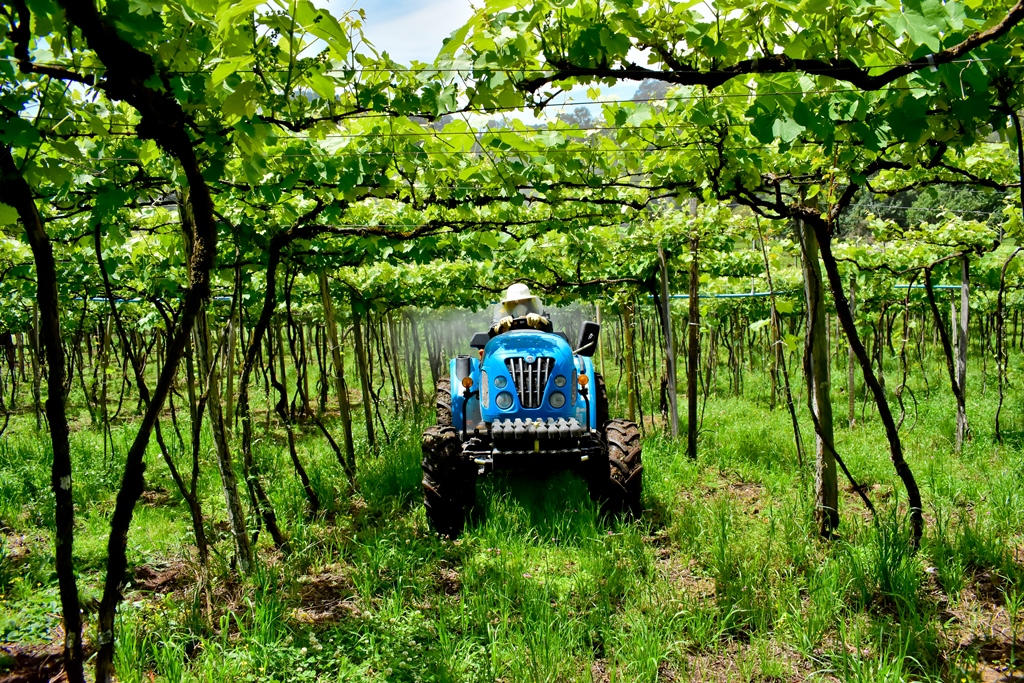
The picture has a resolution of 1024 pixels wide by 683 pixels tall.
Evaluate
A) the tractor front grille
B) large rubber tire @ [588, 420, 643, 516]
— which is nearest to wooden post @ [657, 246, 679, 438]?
large rubber tire @ [588, 420, 643, 516]

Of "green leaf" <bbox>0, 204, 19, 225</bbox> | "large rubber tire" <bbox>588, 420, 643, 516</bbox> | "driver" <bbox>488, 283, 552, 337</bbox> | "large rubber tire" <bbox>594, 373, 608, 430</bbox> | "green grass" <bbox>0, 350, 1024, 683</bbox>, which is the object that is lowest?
"green grass" <bbox>0, 350, 1024, 683</bbox>

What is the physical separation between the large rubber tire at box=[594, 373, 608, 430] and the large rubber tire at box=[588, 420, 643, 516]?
0.32 metres

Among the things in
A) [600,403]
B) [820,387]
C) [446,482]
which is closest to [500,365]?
[446,482]

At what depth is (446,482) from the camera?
4.68 m

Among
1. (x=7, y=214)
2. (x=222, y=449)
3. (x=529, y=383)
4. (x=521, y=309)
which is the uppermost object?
(x=7, y=214)

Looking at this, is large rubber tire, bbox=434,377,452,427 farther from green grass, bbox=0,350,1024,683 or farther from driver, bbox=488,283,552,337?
driver, bbox=488,283,552,337

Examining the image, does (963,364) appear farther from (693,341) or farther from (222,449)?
(222,449)

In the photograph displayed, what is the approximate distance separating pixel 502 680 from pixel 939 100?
3043 mm

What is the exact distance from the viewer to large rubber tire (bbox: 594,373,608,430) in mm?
5320

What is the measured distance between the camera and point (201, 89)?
2252 mm

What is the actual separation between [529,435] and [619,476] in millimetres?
753

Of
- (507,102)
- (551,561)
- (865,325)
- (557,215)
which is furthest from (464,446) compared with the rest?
(865,325)

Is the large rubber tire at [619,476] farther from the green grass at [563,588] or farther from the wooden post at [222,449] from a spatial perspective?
the wooden post at [222,449]

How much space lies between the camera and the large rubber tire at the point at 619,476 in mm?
4754
